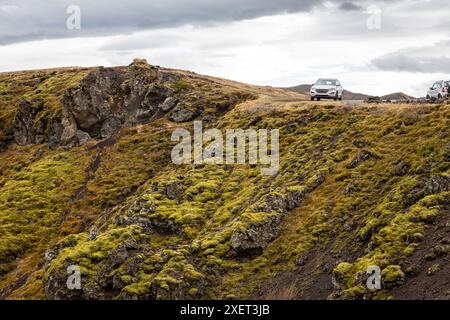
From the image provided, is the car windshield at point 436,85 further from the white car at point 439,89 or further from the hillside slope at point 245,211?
the hillside slope at point 245,211

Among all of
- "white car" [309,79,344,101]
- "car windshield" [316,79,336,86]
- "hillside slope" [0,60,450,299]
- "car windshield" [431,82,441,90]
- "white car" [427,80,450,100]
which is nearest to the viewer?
"hillside slope" [0,60,450,299]

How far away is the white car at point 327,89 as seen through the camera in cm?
7769

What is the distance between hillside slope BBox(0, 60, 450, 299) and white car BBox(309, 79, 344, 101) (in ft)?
11.5

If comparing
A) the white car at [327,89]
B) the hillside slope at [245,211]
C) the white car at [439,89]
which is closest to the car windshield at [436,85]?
the white car at [439,89]

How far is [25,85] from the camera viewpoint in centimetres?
12938

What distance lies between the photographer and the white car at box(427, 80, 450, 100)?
244 feet

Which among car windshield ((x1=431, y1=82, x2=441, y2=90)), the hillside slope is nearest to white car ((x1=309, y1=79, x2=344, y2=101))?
the hillside slope

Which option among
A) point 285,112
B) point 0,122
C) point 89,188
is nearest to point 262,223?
point 285,112

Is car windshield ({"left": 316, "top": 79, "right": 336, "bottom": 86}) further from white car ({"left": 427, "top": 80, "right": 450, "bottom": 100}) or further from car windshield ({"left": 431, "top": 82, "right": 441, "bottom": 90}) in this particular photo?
car windshield ({"left": 431, "top": 82, "right": 441, "bottom": 90})

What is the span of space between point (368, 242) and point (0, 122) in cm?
8703

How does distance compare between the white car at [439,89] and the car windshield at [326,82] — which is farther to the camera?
the car windshield at [326,82]

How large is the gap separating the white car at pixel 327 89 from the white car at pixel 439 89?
1090 cm

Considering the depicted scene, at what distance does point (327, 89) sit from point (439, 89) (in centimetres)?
1364
